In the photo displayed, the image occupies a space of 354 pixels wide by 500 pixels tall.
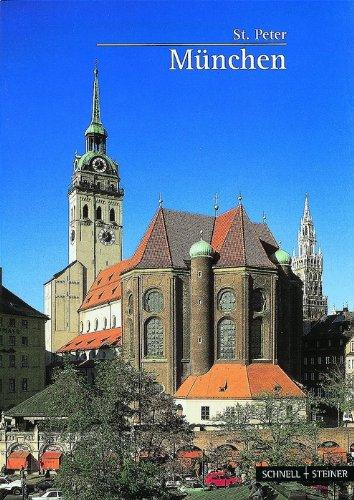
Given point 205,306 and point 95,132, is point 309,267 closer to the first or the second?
point 95,132

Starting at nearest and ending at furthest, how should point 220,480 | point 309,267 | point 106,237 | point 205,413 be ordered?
point 220,480, point 205,413, point 106,237, point 309,267

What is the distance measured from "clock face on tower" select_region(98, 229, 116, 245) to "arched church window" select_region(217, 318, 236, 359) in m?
42.5

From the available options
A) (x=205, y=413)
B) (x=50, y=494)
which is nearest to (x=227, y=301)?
(x=205, y=413)

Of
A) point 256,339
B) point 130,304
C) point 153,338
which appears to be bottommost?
point 256,339

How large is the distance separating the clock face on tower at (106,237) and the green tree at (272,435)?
180ft

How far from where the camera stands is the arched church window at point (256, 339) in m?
65.3

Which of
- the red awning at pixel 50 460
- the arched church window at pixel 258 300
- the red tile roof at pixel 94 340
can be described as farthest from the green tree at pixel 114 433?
the red tile roof at pixel 94 340

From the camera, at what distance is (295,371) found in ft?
235

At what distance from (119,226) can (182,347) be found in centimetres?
4309

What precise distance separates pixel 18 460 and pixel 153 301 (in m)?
21.3

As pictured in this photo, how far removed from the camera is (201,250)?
218 feet

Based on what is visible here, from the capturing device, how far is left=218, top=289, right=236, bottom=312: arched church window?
217ft

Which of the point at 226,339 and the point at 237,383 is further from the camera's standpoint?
the point at 226,339

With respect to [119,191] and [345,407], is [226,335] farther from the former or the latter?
[119,191]
